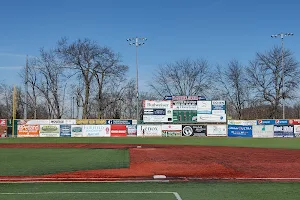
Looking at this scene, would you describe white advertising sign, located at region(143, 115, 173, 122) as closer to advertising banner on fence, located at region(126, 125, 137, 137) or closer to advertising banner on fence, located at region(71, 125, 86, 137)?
advertising banner on fence, located at region(126, 125, 137, 137)

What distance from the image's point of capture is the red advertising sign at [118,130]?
152 feet

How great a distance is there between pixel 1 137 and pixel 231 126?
31599mm

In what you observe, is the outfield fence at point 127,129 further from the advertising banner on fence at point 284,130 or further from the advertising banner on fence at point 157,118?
the advertising banner on fence at point 157,118

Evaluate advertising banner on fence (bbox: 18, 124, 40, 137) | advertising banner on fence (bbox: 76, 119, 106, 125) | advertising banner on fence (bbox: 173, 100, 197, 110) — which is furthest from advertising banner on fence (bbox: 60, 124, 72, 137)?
advertising banner on fence (bbox: 173, 100, 197, 110)

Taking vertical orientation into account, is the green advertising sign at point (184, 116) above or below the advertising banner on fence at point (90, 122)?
above

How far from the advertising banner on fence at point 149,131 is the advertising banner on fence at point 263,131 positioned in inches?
513

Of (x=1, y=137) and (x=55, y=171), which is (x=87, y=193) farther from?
(x=1, y=137)

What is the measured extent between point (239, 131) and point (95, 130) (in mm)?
19867

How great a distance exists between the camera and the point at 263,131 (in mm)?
46469

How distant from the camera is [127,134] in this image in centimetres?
4659

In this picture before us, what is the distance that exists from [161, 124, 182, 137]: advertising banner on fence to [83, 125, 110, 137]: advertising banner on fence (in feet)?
25.1

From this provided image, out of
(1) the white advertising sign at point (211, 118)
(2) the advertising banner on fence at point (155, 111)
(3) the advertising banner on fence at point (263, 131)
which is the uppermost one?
(2) the advertising banner on fence at point (155, 111)

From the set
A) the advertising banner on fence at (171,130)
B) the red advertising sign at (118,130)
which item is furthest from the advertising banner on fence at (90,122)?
the advertising banner on fence at (171,130)

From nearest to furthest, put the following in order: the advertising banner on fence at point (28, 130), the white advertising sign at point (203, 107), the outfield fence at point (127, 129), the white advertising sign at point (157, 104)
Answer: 1. the white advertising sign at point (157, 104)
2. the white advertising sign at point (203, 107)
3. the outfield fence at point (127, 129)
4. the advertising banner on fence at point (28, 130)
